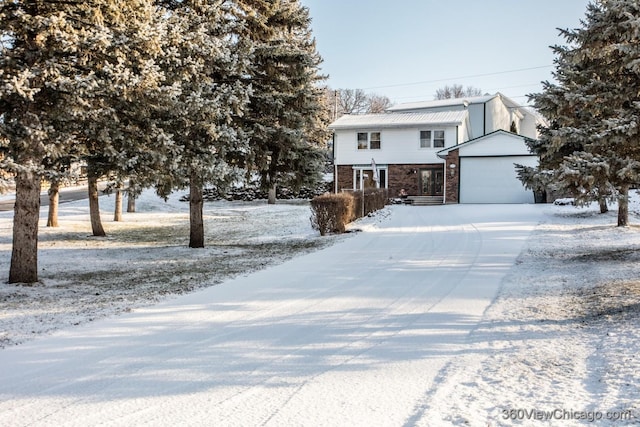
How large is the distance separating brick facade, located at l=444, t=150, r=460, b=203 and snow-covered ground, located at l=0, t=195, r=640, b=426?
1816cm

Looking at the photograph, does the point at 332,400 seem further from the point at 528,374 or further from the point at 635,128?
the point at 635,128

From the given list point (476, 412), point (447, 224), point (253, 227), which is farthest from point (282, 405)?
point (253, 227)

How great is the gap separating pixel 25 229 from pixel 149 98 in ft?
10.2

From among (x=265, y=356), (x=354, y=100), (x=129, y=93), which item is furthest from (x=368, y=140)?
(x=354, y=100)

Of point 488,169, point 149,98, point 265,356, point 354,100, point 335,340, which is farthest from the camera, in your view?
point 354,100

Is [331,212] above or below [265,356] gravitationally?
above

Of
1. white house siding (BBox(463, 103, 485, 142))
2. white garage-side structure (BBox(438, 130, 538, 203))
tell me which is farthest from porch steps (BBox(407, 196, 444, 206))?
white house siding (BBox(463, 103, 485, 142))

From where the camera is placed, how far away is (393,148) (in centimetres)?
3356

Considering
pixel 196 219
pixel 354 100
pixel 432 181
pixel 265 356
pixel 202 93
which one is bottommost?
pixel 265 356

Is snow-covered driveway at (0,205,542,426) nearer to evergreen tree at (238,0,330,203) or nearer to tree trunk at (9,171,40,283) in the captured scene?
tree trunk at (9,171,40,283)

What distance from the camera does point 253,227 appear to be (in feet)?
67.9

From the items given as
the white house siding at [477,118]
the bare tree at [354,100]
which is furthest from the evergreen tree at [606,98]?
the bare tree at [354,100]

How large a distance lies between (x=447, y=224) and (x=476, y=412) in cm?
1479

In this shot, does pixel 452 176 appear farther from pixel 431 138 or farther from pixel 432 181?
pixel 431 138
